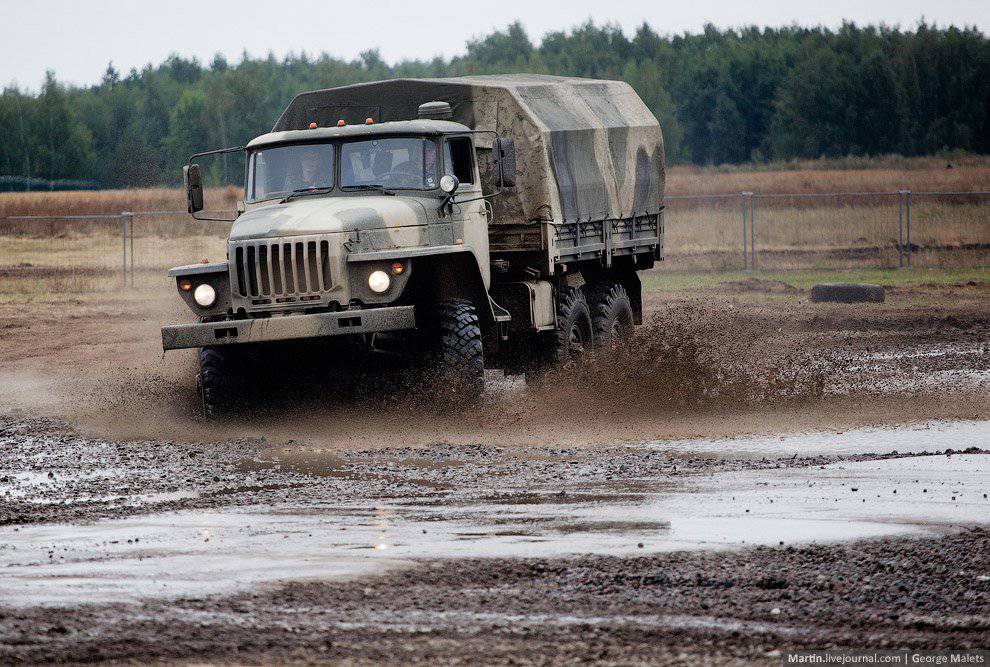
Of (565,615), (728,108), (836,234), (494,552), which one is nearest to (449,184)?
(494,552)

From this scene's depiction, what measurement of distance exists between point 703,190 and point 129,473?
61100 mm

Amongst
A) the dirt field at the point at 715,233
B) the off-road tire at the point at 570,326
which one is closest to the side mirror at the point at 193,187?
the off-road tire at the point at 570,326

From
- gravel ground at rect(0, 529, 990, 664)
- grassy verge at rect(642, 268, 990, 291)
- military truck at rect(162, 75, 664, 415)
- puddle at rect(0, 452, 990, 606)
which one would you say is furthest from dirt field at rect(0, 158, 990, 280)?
gravel ground at rect(0, 529, 990, 664)

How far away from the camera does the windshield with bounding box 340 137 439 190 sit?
14.8m

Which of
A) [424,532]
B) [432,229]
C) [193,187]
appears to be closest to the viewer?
[424,532]

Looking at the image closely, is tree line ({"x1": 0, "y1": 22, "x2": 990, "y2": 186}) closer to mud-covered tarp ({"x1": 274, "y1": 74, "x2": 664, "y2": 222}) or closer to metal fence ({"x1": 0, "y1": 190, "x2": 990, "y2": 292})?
metal fence ({"x1": 0, "y1": 190, "x2": 990, "y2": 292})

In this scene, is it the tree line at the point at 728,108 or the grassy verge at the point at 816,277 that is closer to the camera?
the grassy verge at the point at 816,277

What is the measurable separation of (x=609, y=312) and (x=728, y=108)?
11162 centimetres

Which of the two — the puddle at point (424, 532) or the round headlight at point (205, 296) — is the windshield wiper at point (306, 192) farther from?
the puddle at point (424, 532)

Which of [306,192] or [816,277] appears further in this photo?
[816,277]

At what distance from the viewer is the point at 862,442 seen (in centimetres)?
1256

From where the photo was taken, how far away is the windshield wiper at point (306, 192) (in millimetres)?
14727

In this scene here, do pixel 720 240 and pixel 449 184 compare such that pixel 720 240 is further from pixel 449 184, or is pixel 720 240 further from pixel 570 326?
pixel 449 184

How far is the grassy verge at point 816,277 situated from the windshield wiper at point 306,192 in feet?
57.8
